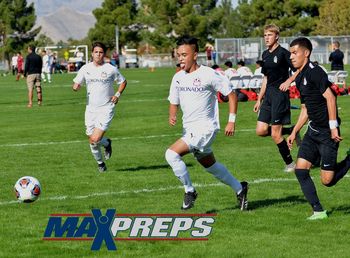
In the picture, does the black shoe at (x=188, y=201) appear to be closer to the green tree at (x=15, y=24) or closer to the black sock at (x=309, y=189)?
the black sock at (x=309, y=189)

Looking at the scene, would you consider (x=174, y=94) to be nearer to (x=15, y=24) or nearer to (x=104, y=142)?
(x=104, y=142)

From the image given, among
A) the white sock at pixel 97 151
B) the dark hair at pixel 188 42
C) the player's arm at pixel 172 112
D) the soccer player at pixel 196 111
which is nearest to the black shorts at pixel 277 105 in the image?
the white sock at pixel 97 151

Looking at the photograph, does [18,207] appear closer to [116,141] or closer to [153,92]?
[116,141]

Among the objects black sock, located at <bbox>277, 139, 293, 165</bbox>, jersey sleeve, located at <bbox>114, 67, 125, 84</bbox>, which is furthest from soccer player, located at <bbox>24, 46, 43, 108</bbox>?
black sock, located at <bbox>277, 139, 293, 165</bbox>

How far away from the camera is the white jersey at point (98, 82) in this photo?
14523mm

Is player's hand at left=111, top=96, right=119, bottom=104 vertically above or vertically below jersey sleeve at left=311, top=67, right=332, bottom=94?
below

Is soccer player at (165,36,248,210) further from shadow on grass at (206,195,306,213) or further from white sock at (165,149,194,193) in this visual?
shadow on grass at (206,195,306,213)

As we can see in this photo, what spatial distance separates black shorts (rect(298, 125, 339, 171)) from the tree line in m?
82.8

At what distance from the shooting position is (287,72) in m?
14.1

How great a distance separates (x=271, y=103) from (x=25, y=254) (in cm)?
682

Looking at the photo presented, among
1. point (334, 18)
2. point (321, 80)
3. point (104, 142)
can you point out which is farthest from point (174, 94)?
point (334, 18)

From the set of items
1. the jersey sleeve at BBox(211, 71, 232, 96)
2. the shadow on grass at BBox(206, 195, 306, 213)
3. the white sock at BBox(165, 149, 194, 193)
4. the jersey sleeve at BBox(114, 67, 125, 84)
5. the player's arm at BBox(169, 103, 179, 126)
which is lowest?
the shadow on grass at BBox(206, 195, 306, 213)

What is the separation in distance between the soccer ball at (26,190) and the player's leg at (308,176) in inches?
130

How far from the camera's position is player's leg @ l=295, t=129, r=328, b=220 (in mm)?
9797
